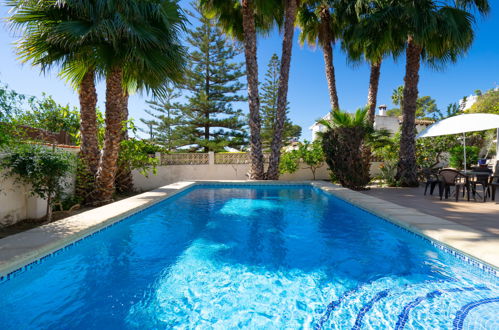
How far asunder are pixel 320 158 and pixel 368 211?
6.31 meters

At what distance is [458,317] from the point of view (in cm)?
221

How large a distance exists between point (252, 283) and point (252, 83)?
28.8ft

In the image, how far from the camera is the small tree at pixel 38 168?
4.25m

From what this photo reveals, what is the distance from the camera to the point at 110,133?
249 inches

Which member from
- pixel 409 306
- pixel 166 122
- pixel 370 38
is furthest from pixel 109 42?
pixel 166 122

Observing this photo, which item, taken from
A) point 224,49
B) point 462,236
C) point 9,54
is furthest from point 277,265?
point 224,49

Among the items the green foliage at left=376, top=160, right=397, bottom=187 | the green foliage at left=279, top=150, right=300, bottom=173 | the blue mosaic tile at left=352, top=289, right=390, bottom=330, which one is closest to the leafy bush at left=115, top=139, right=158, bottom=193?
the green foliage at left=279, top=150, right=300, bottom=173

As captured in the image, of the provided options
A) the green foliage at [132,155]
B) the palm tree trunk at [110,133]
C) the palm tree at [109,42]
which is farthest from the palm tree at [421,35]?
the green foliage at [132,155]

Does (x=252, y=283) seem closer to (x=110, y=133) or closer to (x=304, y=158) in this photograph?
(x=110, y=133)

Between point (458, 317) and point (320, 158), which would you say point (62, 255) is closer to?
point (458, 317)

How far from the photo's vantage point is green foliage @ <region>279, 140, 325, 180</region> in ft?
38.1

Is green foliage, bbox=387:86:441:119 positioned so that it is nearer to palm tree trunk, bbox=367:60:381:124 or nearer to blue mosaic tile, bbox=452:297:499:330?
palm tree trunk, bbox=367:60:381:124

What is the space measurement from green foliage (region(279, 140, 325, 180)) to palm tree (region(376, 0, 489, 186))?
3.30 meters

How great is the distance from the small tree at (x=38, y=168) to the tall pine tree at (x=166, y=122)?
14.7m
